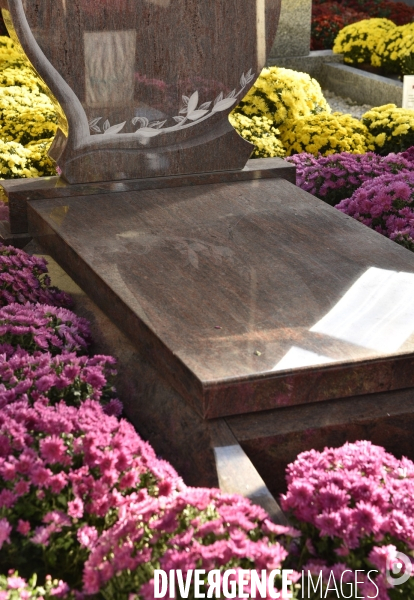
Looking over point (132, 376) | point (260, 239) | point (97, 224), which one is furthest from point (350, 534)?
point (97, 224)

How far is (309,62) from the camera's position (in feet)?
32.0

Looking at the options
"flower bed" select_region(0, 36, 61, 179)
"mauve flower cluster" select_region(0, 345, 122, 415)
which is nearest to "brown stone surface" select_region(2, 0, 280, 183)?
"flower bed" select_region(0, 36, 61, 179)

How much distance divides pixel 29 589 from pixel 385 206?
263cm

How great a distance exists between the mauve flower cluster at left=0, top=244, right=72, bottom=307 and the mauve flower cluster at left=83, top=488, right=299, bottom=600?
132 cm

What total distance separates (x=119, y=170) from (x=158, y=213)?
0.45 m

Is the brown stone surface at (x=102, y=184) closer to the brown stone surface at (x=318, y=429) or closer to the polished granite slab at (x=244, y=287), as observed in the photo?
the polished granite slab at (x=244, y=287)

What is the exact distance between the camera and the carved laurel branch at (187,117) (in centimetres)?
383

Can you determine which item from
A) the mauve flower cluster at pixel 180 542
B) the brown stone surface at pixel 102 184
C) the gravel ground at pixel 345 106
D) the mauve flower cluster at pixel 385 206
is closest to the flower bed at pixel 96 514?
the mauve flower cluster at pixel 180 542

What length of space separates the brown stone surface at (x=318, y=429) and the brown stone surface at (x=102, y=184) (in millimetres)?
1754

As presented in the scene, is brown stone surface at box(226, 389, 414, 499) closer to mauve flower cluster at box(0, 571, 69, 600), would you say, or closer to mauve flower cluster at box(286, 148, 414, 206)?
mauve flower cluster at box(0, 571, 69, 600)

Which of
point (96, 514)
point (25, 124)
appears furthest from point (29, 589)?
point (25, 124)

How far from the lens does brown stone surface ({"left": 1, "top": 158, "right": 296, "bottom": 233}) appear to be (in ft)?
12.2

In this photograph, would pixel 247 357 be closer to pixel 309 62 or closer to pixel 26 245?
pixel 26 245

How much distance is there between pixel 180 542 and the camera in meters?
1.70
